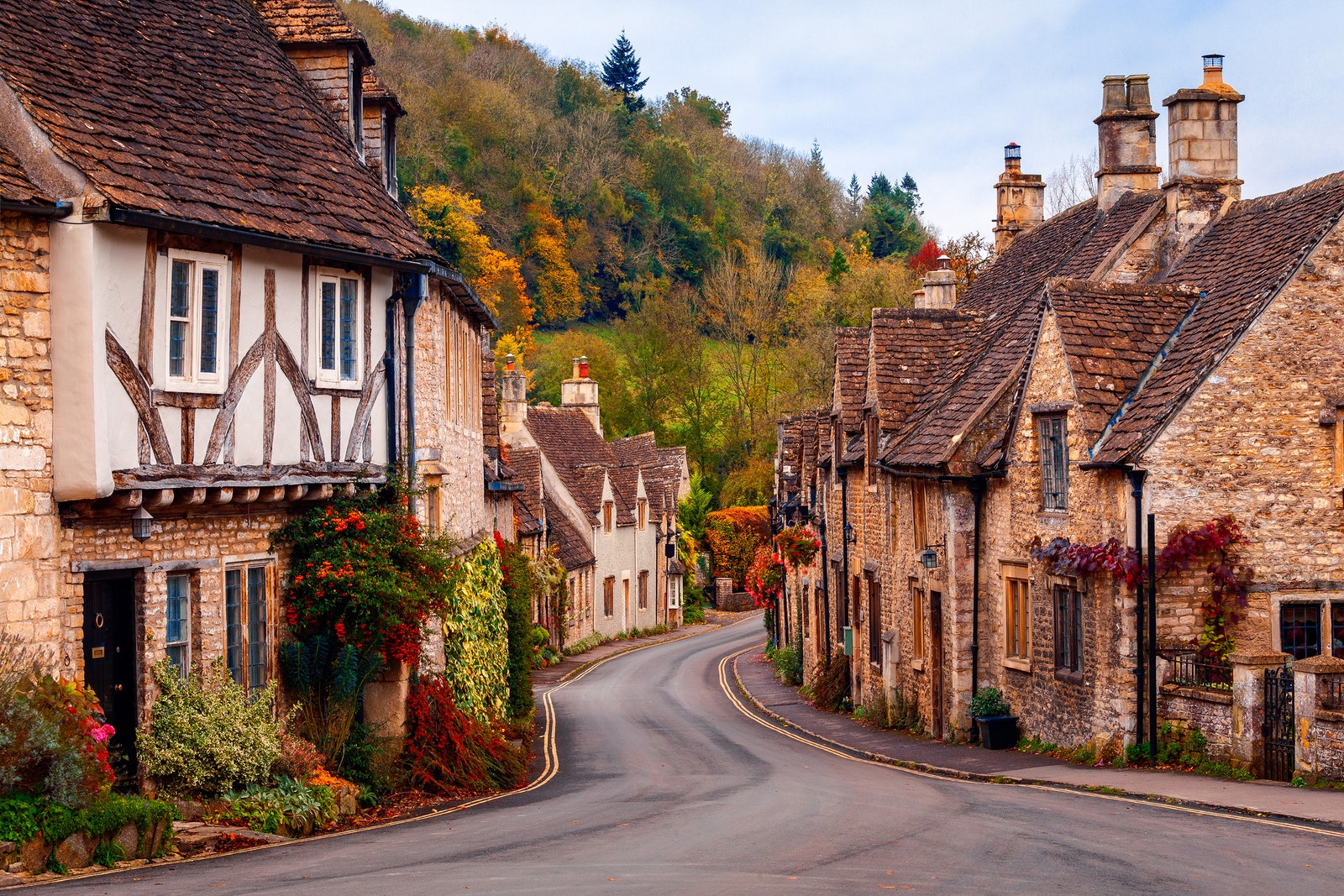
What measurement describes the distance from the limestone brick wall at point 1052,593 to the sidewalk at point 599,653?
64.2 ft

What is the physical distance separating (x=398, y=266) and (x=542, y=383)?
58121 millimetres

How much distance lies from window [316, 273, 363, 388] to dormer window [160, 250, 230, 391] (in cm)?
157

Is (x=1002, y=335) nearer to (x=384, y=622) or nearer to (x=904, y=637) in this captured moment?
(x=904, y=637)

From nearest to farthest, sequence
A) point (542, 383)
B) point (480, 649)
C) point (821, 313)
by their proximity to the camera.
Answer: point (480, 649)
point (821, 313)
point (542, 383)

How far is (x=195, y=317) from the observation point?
46.2 feet

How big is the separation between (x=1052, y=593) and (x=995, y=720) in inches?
101

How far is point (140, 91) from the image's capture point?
15.1 metres

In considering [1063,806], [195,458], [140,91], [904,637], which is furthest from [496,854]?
[904,637]

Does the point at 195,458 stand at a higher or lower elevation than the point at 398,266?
lower

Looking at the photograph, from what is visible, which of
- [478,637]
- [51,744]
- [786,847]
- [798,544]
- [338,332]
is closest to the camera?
[51,744]

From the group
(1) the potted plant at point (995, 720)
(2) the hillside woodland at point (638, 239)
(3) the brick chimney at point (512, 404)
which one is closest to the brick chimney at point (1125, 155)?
(1) the potted plant at point (995, 720)

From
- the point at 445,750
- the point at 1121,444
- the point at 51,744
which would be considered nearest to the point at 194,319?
the point at 51,744

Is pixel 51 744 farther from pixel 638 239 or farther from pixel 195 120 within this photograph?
pixel 638 239

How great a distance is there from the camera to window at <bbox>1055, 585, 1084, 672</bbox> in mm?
19297
